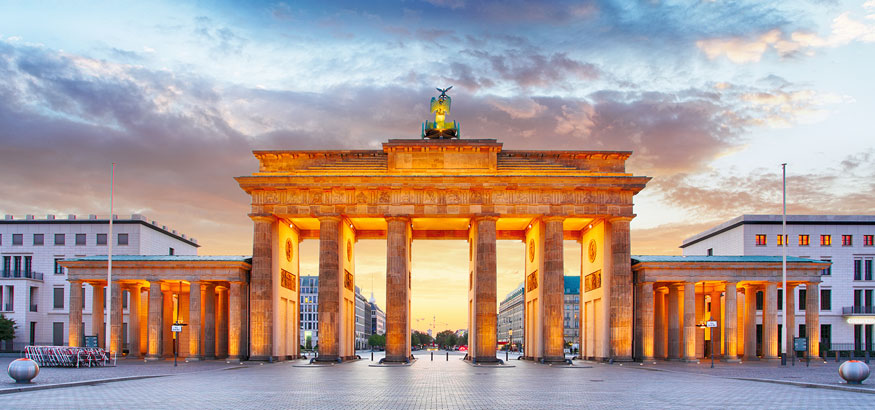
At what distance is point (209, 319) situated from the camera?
61062 millimetres

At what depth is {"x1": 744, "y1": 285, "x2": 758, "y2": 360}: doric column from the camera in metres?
59.6

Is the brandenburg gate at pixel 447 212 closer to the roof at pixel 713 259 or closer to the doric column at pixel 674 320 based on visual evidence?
the roof at pixel 713 259

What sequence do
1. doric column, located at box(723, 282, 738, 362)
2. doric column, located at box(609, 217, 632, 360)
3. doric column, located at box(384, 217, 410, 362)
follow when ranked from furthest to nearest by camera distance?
doric column, located at box(723, 282, 738, 362) → doric column, located at box(384, 217, 410, 362) → doric column, located at box(609, 217, 632, 360)

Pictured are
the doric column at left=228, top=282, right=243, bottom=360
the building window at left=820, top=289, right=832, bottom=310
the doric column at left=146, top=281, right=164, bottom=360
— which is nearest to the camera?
the doric column at left=228, top=282, right=243, bottom=360

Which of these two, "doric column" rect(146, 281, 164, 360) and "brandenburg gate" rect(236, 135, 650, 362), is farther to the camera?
"doric column" rect(146, 281, 164, 360)

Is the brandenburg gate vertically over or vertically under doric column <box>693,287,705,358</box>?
over

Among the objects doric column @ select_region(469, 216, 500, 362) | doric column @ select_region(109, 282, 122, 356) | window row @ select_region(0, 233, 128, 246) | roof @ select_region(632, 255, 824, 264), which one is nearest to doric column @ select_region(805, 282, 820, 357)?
roof @ select_region(632, 255, 824, 264)

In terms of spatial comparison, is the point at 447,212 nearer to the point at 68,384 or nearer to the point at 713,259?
the point at 713,259

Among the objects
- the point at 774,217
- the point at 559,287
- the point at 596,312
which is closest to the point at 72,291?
the point at 559,287

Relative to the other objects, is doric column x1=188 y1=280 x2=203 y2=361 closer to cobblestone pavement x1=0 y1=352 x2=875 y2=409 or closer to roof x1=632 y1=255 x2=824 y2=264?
cobblestone pavement x1=0 y1=352 x2=875 y2=409

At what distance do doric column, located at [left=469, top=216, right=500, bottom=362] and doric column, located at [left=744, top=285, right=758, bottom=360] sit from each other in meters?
16.4

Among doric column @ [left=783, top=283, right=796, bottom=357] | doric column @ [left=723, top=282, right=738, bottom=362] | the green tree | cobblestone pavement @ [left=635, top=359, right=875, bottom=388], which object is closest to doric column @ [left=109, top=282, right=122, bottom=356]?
the green tree

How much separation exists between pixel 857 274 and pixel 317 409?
7619 cm

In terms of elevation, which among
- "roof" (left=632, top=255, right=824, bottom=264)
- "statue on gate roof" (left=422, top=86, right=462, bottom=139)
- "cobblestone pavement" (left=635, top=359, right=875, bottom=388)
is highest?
"statue on gate roof" (left=422, top=86, right=462, bottom=139)
